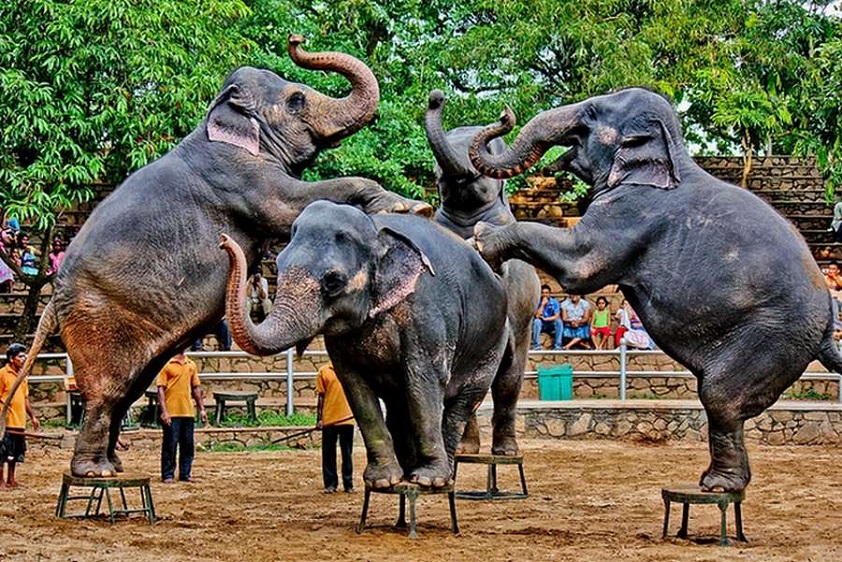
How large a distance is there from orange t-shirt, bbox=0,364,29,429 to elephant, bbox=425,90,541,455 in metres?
4.39

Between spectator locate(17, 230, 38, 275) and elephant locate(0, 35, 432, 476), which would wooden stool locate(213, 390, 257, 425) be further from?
elephant locate(0, 35, 432, 476)

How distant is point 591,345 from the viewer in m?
22.6

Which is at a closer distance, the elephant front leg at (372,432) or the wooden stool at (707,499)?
the wooden stool at (707,499)

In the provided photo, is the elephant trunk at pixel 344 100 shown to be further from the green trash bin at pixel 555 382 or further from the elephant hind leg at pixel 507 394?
the green trash bin at pixel 555 382

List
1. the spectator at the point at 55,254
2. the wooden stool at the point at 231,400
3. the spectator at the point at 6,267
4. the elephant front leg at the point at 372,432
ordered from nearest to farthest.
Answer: the elephant front leg at the point at 372,432, the wooden stool at the point at 231,400, the spectator at the point at 55,254, the spectator at the point at 6,267

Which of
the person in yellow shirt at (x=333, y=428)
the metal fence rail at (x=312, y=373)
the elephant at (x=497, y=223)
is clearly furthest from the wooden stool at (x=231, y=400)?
the elephant at (x=497, y=223)

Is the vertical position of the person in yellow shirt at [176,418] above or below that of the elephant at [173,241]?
below

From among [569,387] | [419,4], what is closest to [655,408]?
[569,387]

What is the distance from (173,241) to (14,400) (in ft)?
13.2

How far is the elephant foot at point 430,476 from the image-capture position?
9250mm

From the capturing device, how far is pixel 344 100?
10.5 metres

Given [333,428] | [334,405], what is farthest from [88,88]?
[333,428]

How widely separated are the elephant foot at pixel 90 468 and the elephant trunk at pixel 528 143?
3.23 m

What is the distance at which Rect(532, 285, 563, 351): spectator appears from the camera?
2238 cm
